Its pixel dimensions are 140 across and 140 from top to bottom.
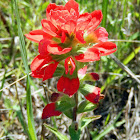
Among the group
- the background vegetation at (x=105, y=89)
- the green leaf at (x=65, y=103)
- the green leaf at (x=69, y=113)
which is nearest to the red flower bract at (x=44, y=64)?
the green leaf at (x=65, y=103)

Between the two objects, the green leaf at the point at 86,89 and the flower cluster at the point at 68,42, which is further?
the green leaf at the point at 86,89

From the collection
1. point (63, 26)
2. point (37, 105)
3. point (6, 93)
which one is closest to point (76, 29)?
point (63, 26)

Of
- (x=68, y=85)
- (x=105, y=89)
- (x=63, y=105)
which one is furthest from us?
(x=105, y=89)

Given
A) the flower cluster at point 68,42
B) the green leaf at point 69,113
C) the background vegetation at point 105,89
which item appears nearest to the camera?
the flower cluster at point 68,42

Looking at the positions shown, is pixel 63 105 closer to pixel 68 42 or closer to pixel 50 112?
pixel 50 112

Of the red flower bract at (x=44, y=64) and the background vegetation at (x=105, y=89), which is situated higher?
the red flower bract at (x=44, y=64)

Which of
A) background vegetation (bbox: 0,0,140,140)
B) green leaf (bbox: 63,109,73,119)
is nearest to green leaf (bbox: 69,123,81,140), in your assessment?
green leaf (bbox: 63,109,73,119)

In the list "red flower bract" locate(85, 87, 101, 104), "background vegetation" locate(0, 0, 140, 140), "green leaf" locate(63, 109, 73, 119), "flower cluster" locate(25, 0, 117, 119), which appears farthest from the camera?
"background vegetation" locate(0, 0, 140, 140)

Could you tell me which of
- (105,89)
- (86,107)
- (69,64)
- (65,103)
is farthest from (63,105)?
(105,89)

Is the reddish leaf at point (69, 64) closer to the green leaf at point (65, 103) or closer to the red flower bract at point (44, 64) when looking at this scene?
the red flower bract at point (44, 64)

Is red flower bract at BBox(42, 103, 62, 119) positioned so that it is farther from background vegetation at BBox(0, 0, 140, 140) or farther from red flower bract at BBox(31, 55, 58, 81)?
background vegetation at BBox(0, 0, 140, 140)
